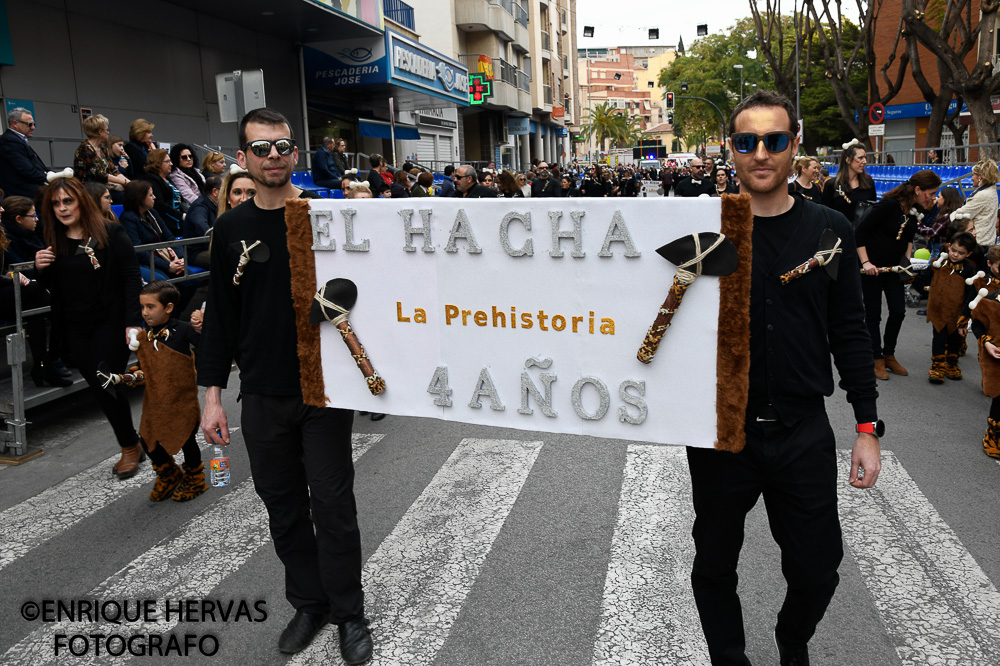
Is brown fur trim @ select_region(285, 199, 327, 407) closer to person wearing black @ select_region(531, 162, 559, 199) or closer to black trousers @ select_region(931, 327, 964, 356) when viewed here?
black trousers @ select_region(931, 327, 964, 356)

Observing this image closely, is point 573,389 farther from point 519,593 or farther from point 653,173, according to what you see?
point 653,173

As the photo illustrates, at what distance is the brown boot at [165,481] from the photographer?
18.1 feet

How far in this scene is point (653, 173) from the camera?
55.4 m

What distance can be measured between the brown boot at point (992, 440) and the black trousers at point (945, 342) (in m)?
2.16

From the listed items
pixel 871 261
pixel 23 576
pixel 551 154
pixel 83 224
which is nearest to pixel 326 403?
pixel 23 576

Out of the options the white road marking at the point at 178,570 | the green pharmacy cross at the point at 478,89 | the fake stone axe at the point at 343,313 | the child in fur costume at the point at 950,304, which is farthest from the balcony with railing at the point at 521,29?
the fake stone axe at the point at 343,313

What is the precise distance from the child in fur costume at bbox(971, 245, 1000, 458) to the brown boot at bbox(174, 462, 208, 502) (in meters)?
5.50

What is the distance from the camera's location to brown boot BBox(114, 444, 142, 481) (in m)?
6.02

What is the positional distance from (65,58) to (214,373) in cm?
1392

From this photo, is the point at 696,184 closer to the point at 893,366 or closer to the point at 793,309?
the point at 893,366

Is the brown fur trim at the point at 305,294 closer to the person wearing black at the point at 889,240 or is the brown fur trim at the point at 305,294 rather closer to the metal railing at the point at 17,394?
the metal railing at the point at 17,394

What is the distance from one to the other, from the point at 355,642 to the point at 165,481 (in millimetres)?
2666

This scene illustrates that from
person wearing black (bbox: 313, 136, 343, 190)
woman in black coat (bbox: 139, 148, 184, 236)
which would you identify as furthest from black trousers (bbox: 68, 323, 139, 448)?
person wearing black (bbox: 313, 136, 343, 190)

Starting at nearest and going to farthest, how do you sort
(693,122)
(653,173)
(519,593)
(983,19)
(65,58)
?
1. (519,593)
2. (65,58)
3. (983,19)
4. (653,173)
5. (693,122)
